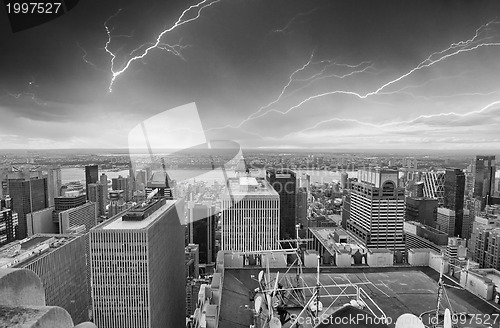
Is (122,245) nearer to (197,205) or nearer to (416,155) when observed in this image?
(197,205)

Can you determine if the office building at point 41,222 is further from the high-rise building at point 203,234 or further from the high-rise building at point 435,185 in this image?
the high-rise building at point 435,185

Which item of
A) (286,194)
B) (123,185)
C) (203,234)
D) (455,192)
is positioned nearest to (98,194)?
(123,185)

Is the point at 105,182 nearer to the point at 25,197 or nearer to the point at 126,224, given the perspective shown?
the point at 25,197

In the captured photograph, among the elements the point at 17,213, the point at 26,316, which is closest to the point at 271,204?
the point at 26,316

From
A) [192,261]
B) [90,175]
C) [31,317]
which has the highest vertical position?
[31,317]

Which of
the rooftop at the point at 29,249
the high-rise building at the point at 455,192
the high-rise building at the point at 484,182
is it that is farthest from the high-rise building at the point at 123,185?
the high-rise building at the point at 484,182

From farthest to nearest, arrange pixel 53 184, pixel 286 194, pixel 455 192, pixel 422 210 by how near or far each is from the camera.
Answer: pixel 53 184 → pixel 455 192 → pixel 422 210 → pixel 286 194

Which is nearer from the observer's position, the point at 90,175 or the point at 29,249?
the point at 29,249
